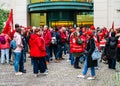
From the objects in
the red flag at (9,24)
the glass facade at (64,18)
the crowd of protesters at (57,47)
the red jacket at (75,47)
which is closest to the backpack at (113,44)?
the crowd of protesters at (57,47)

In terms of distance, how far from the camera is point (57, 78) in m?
14.2

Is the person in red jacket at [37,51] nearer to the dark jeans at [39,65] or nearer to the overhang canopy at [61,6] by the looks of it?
the dark jeans at [39,65]

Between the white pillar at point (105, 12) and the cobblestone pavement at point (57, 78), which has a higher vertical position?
the white pillar at point (105, 12)

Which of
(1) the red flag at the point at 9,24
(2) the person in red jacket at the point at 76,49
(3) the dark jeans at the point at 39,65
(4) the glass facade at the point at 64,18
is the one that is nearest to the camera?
(3) the dark jeans at the point at 39,65

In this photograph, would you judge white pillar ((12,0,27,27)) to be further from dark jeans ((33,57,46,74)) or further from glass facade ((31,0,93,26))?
dark jeans ((33,57,46,74))

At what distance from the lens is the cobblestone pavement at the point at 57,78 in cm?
1308

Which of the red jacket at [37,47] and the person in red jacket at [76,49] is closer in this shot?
the red jacket at [37,47]

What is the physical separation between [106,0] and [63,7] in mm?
4505

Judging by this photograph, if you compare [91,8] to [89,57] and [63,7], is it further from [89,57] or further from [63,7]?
[89,57]

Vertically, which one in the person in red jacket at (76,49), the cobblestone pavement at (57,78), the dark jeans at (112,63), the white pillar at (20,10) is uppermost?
the white pillar at (20,10)

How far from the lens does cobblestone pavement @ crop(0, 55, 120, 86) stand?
42.9 feet

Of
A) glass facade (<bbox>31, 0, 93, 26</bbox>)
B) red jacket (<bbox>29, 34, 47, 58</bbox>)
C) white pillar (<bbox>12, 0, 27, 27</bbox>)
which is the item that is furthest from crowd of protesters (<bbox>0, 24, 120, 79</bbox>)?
white pillar (<bbox>12, 0, 27, 27</bbox>)

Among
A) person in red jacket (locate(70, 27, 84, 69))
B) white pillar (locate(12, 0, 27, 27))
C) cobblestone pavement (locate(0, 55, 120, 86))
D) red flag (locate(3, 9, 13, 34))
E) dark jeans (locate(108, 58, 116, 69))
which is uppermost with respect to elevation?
white pillar (locate(12, 0, 27, 27))

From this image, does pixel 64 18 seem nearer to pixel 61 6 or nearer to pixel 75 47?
pixel 61 6
